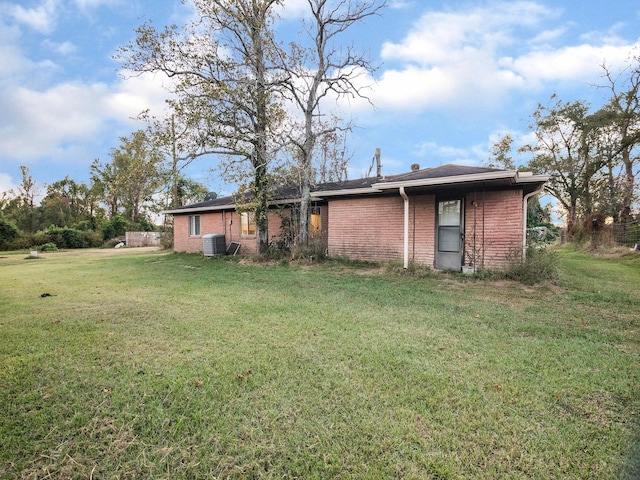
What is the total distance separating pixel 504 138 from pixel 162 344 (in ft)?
100

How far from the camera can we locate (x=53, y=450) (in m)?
1.95

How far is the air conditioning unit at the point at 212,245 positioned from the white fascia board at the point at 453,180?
29.1 ft

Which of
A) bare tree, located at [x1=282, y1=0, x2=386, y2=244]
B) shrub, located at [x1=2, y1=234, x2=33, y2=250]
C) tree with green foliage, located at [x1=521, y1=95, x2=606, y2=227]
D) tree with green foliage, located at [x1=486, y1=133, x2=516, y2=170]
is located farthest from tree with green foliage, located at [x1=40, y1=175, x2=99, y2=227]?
tree with green foliage, located at [x1=521, y1=95, x2=606, y2=227]

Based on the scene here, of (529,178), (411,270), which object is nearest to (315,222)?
(411,270)

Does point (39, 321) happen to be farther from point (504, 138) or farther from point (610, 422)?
point (504, 138)

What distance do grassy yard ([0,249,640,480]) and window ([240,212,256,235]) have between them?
9.30 m

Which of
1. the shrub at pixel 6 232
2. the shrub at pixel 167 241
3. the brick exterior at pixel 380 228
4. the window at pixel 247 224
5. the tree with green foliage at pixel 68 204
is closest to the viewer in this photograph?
the brick exterior at pixel 380 228

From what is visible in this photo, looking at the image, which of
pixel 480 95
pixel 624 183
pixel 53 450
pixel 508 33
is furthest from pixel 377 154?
pixel 53 450

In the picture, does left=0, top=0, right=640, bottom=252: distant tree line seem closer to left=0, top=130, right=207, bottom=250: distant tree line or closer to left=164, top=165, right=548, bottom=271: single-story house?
left=0, top=130, right=207, bottom=250: distant tree line

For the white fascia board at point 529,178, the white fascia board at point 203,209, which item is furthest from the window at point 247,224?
the white fascia board at point 529,178

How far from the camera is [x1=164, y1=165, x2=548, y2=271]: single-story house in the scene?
837 cm

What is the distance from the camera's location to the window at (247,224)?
574 inches

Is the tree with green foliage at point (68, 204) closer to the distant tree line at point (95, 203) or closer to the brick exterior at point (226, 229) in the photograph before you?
the distant tree line at point (95, 203)

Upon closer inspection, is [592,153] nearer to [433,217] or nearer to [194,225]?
[433,217]
